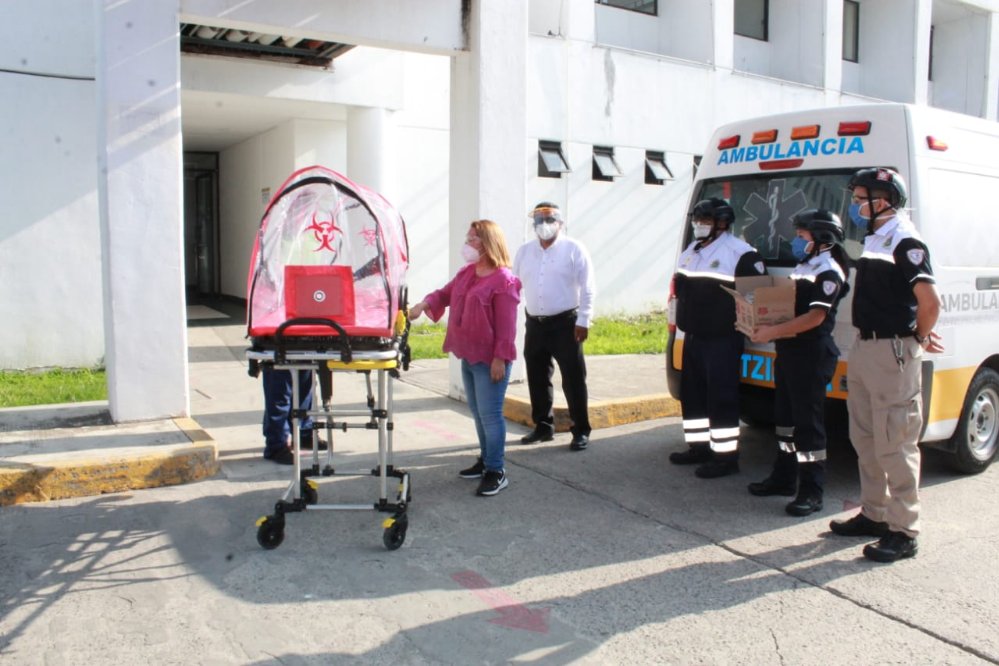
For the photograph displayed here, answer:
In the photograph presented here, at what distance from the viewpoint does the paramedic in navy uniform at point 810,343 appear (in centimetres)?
519

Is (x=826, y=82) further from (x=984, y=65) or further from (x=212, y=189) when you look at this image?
(x=212, y=189)

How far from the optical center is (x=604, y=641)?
12.1 ft

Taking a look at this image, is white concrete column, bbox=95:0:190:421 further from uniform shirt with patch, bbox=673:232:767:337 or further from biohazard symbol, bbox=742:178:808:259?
biohazard symbol, bbox=742:178:808:259

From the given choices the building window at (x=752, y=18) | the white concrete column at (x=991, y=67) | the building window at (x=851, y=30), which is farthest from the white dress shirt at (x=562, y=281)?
the white concrete column at (x=991, y=67)

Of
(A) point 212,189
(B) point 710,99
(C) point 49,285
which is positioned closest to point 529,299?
(C) point 49,285

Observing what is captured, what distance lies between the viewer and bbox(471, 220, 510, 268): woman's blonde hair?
5441mm

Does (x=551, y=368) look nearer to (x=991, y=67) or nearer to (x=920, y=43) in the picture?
(x=920, y=43)

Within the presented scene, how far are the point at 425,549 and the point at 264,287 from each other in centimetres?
175

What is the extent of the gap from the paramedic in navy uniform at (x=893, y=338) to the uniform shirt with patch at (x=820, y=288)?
38 centimetres

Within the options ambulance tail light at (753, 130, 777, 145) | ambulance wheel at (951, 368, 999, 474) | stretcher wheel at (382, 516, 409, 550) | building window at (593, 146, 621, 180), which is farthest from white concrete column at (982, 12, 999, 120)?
stretcher wheel at (382, 516, 409, 550)

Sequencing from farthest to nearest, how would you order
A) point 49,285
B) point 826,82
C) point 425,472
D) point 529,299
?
point 826,82
point 49,285
point 529,299
point 425,472

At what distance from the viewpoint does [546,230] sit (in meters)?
6.61

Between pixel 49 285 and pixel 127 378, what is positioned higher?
pixel 49 285

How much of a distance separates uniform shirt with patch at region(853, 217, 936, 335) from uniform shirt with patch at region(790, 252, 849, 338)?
41 centimetres
